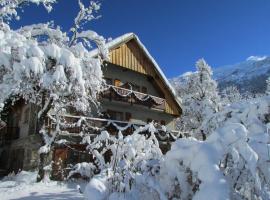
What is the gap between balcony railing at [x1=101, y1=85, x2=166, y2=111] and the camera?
2544 centimetres

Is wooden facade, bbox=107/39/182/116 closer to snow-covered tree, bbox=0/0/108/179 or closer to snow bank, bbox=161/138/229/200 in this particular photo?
snow-covered tree, bbox=0/0/108/179

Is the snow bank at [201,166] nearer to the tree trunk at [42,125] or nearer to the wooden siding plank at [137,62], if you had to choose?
the tree trunk at [42,125]

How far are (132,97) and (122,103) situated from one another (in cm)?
88

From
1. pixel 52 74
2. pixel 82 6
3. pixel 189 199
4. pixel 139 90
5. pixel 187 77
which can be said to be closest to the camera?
pixel 189 199

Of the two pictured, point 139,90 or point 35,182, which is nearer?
point 35,182

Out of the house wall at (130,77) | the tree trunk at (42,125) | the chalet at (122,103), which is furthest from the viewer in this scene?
the house wall at (130,77)

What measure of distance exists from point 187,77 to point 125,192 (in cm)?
3811

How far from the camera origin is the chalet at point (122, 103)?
24250 mm

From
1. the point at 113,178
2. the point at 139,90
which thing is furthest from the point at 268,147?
the point at 139,90

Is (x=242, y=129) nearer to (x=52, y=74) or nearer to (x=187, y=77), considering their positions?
(x=52, y=74)

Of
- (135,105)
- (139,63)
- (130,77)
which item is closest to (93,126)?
(135,105)

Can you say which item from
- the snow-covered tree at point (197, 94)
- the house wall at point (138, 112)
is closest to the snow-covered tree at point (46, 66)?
the house wall at point (138, 112)

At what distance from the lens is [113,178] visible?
575cm

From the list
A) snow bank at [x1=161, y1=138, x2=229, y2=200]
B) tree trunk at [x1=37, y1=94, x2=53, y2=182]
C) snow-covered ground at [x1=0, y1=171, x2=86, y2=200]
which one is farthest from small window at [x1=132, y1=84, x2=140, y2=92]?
snow bank at [x1=161, y1=138, x2=229, y2=200]
